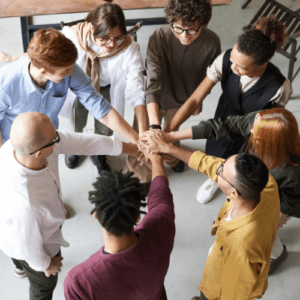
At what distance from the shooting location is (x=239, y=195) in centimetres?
145

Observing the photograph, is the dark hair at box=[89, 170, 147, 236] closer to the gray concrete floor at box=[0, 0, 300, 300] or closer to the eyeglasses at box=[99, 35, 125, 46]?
the eyeglasses at box=[99, 35, 125, 46]

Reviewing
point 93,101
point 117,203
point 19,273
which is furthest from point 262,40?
point 19,273

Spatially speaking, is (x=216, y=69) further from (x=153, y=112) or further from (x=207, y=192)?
(x=207, y=192)

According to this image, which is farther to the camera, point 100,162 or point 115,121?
point 100,162

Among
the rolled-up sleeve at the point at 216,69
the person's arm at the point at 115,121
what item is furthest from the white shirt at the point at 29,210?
the rolled-up sleeve at the point at 216,69

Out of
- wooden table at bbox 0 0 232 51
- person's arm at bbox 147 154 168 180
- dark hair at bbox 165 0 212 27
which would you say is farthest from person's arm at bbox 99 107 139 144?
wooden table at bbox 0 0 232 51

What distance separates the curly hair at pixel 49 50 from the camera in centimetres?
163

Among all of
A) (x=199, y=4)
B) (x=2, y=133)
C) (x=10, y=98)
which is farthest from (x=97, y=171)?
(x=199, y=4)

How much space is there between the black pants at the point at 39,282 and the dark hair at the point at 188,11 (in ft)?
5.21

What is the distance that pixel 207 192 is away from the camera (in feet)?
8.99

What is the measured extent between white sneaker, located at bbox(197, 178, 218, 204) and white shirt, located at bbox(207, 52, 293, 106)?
3.03 ft

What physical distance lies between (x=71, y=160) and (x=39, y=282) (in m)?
1.25

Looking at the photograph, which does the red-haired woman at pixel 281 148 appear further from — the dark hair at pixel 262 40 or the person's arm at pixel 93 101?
the person's arm at pixel 93 101

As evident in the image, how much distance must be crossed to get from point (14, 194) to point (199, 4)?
149 centimetres
